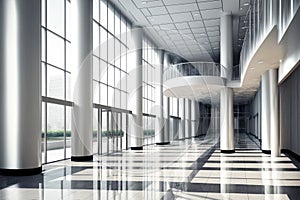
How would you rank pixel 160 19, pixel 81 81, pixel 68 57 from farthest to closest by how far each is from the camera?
pixel 160 19 < pixel 68 57 < pixel 81 81

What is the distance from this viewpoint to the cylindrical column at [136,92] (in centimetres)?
2567

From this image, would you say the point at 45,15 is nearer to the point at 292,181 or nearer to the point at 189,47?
the point at 292,181

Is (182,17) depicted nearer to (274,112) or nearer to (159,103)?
(274,112)

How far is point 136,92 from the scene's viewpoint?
1007 inches

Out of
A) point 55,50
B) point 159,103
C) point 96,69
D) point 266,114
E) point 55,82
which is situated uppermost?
point 55,50

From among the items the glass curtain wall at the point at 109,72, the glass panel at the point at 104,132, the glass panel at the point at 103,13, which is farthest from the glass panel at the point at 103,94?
the glass panel at the point at 103,13

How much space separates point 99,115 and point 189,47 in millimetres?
14269

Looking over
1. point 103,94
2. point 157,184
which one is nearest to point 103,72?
point 103,94

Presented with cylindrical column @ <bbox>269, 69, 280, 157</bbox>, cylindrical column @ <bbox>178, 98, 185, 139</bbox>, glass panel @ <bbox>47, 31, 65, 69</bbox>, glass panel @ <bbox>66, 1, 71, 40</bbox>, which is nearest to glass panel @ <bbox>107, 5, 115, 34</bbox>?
glass panel @ <bbox>66, 1, 71, 40</bbox>

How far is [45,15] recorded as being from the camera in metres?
15.6

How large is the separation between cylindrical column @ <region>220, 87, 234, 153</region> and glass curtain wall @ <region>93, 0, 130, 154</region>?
6.90 meters

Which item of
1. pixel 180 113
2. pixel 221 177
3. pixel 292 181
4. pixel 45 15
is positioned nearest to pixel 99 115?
pixel 45 15

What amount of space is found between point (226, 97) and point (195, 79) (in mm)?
2376

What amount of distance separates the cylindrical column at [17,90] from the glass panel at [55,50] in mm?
3986
